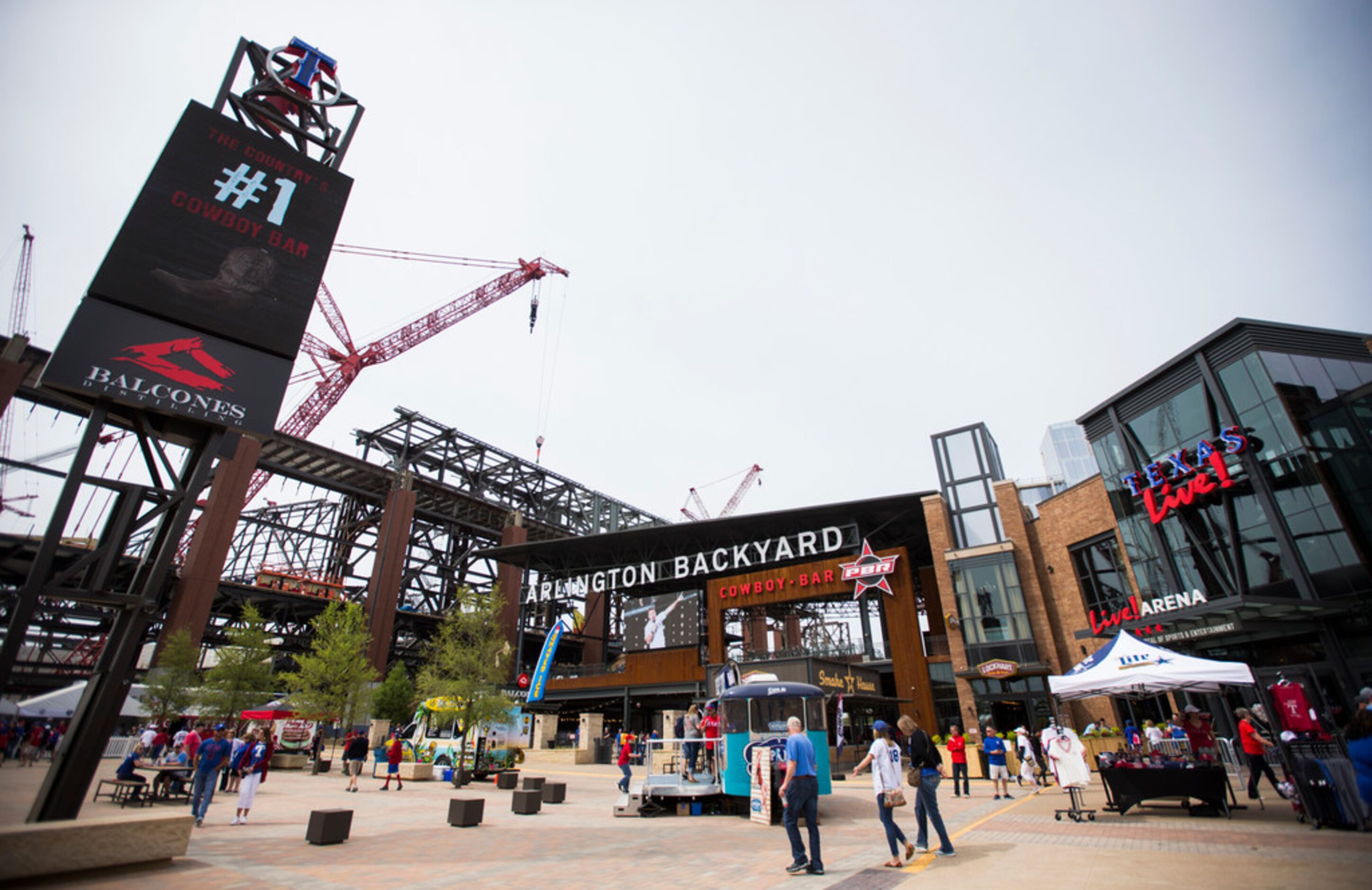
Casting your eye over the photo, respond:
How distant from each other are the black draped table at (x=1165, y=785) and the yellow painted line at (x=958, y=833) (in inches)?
79.6

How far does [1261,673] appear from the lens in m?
19.0

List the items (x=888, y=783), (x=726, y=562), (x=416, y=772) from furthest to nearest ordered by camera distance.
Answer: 1. (x=726, y=562)
2. (x=416, y=772)
3. (x=888, y=783)

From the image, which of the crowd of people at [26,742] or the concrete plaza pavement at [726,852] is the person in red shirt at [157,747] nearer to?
the crowd of people at [26,742]

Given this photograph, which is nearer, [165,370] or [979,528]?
[165,370]

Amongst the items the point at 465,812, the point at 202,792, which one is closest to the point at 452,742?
the point at 202,792

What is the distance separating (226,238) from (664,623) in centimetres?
3426

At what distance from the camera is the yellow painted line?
723 centimetres

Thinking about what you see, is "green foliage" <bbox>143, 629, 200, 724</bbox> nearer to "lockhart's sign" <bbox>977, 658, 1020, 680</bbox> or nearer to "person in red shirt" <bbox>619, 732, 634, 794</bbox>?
"person in red shirt" <bbox>619, 732, 634, 794</bbox>

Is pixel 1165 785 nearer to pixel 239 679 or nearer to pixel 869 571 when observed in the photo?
pixel 869 571

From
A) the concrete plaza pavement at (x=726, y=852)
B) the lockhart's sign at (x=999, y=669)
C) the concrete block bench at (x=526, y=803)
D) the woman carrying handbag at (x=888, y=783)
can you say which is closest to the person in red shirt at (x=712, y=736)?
the concrete plaza pavement at (x=726, y=852)

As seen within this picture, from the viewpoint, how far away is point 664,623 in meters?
41.0

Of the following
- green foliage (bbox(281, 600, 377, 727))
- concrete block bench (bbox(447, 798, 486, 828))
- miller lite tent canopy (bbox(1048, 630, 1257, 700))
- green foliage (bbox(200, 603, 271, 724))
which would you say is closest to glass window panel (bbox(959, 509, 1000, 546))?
miller lite tent canopy (bbox(1048, 630, 1257, 700))

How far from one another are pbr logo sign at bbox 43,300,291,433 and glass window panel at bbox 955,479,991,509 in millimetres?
31855

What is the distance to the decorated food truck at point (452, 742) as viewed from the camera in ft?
73.9
